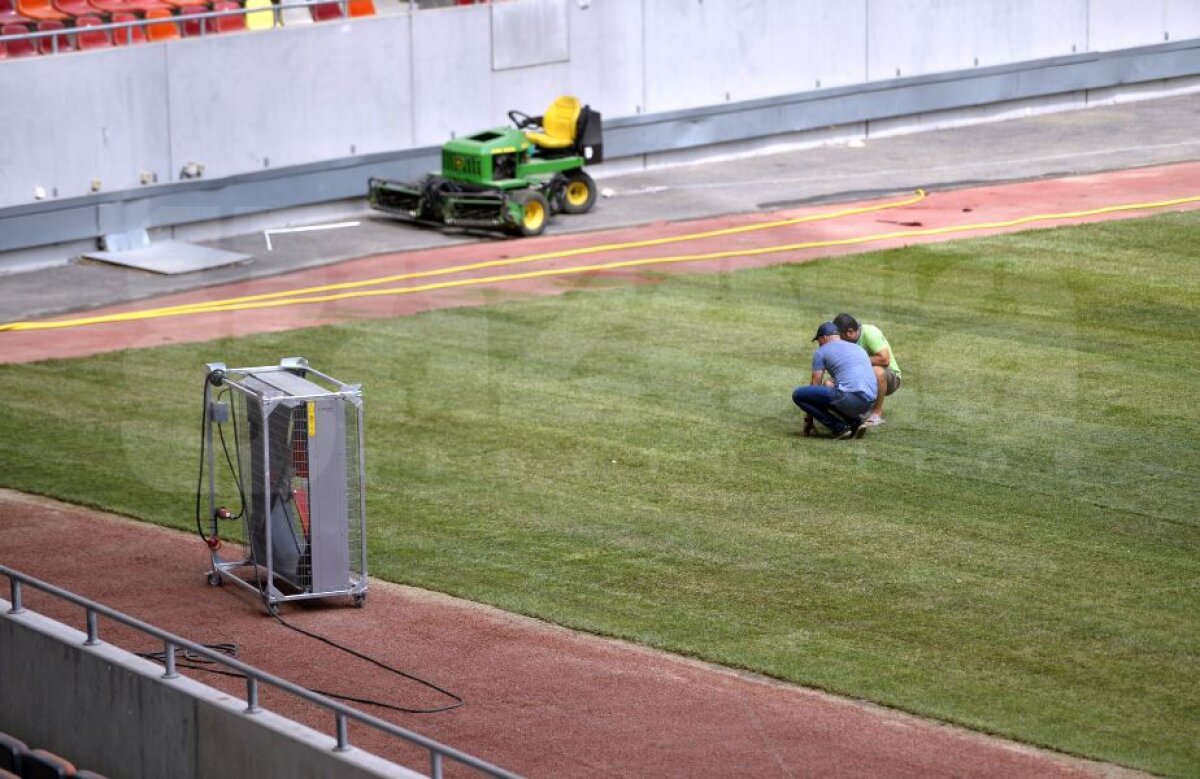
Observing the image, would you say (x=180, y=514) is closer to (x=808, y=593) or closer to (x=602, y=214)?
(x=808, y=593)

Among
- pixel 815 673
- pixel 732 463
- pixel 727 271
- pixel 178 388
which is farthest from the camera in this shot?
pixel 727 271

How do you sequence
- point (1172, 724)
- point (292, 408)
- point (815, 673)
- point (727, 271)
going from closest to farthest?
point (1172, 724)
point (815, 673)
point (292, 408)
point (727, 271)

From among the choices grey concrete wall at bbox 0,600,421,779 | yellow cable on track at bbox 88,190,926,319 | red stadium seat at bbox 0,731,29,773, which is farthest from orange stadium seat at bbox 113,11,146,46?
red stadium seat at bbox 0,731,29,773

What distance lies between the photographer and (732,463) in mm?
17375

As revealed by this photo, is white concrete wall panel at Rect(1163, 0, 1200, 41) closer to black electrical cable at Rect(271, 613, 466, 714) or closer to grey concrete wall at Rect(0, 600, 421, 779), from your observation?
black electrical cable at Rect(271, 613, 466, 714)

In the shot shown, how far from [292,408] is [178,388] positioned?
6824mm

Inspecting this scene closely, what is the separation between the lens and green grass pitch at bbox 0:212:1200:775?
42.5ft

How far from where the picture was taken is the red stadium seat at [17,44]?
90.5 feet

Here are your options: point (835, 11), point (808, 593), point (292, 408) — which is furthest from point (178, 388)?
point (835, 11)

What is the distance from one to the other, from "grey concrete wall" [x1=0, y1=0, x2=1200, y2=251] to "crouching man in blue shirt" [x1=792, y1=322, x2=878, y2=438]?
13.0m

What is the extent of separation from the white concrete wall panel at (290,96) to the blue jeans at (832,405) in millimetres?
13411

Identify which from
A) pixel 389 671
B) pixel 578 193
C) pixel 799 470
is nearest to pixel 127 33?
pixel 578 193

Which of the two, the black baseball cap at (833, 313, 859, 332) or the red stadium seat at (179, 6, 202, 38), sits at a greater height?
the red stadium seat at (179, 6, 202, 38)

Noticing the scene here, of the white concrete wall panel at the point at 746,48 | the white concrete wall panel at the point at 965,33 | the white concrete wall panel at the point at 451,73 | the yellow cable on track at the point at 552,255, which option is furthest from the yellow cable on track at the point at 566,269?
the white concrete wall panel at the point at 965,33
